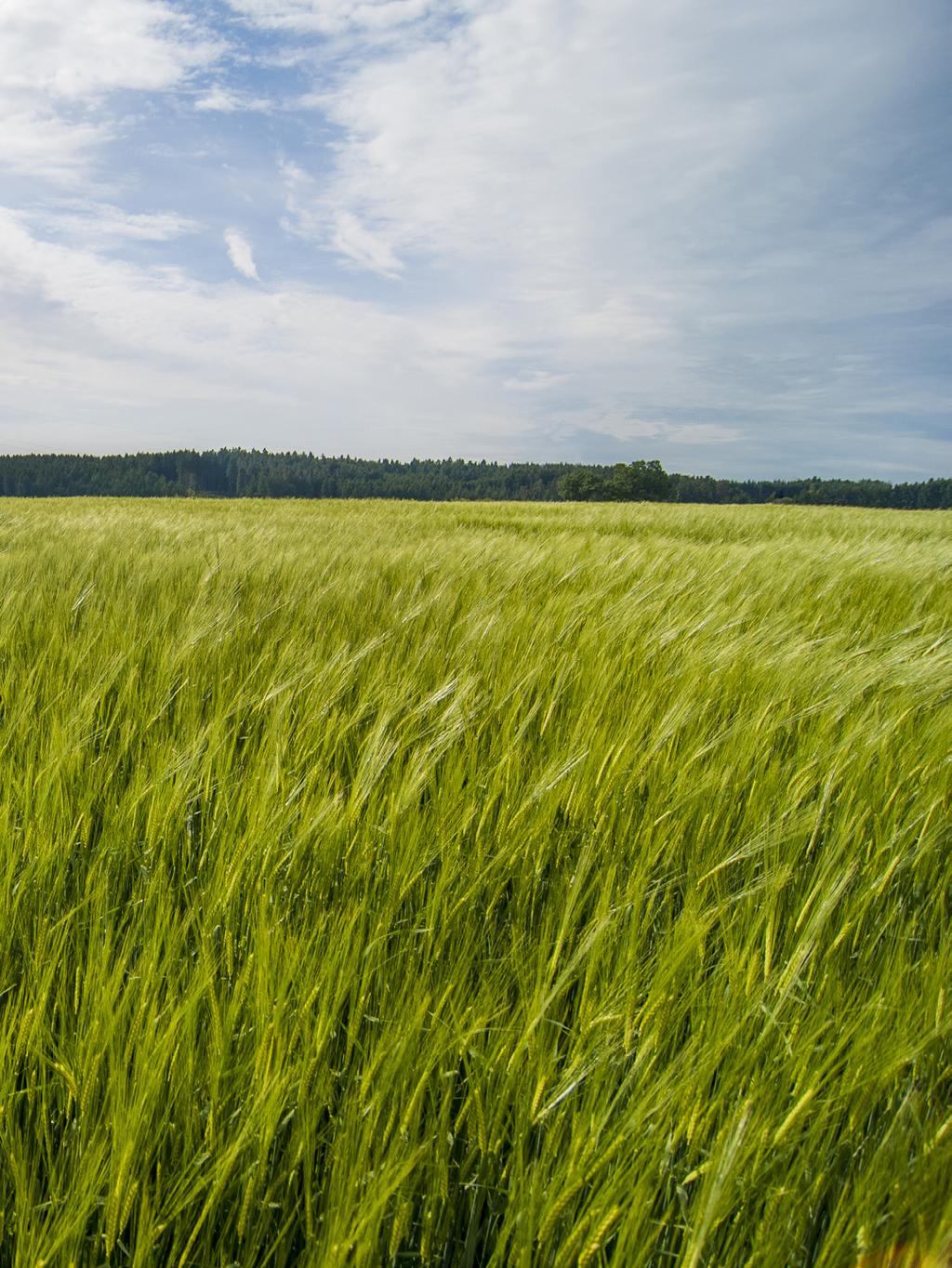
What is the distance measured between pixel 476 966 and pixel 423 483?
251ft

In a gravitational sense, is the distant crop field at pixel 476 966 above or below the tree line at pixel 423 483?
below

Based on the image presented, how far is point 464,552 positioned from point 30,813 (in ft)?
8.45

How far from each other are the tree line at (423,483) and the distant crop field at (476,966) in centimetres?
5570

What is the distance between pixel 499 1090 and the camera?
0.52 metres

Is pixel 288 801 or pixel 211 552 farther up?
A: pixel 211 552

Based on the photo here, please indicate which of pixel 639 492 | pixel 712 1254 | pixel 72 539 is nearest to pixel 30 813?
pixel 712 1254

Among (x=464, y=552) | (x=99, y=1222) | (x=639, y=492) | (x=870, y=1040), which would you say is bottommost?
(x=99, y=1222)

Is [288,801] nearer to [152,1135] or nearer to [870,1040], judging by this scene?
[152,1135]

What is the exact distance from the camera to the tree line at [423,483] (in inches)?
2520

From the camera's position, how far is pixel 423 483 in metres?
75.1

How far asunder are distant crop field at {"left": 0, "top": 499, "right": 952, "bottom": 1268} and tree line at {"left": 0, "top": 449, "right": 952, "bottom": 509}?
55704mm

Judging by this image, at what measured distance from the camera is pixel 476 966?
69 cm

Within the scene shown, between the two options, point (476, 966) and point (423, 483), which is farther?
point (423, 483)

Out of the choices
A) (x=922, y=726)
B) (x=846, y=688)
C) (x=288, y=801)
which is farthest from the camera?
(x=846, y=688)
